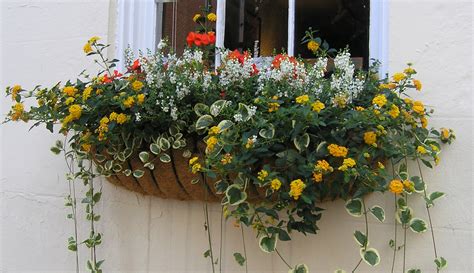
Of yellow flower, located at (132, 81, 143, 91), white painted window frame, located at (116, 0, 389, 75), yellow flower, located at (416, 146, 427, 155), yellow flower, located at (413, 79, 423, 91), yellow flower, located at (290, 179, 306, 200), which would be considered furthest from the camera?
white painted window frame, located at (116, 0, 389, 75)

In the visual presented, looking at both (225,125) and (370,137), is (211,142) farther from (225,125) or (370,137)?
(370,137)

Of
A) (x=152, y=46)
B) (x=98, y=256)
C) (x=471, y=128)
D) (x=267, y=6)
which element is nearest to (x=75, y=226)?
(x=98, y=256)

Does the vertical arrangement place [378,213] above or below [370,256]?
above

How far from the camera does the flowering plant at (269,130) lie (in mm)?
1666

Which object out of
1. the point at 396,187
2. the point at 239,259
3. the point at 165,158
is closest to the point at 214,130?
the point at 165,158

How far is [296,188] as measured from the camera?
1579 millimetres

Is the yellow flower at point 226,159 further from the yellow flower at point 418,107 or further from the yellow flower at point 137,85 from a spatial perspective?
the yellow flower at point 418,107

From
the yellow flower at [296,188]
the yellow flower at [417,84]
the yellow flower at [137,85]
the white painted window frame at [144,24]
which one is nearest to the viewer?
the yellow flower at [296,188]

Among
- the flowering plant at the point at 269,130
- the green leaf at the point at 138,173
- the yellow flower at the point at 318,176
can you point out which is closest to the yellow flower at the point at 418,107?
the flowering plant at the point at 269,130

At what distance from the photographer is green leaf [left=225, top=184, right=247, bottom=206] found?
1.71 metres

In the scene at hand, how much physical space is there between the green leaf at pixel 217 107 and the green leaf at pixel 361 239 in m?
0.65

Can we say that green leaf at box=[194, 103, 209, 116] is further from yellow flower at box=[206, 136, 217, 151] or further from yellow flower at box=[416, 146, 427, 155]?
yellow flower at box=[416, 146, 427, 155]

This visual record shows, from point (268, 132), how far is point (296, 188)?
218mm

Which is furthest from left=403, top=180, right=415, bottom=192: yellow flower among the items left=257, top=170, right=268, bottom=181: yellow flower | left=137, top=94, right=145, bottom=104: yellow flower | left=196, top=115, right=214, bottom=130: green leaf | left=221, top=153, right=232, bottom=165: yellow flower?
left=137, top=94, right=145, bottom=104: yellow flower
